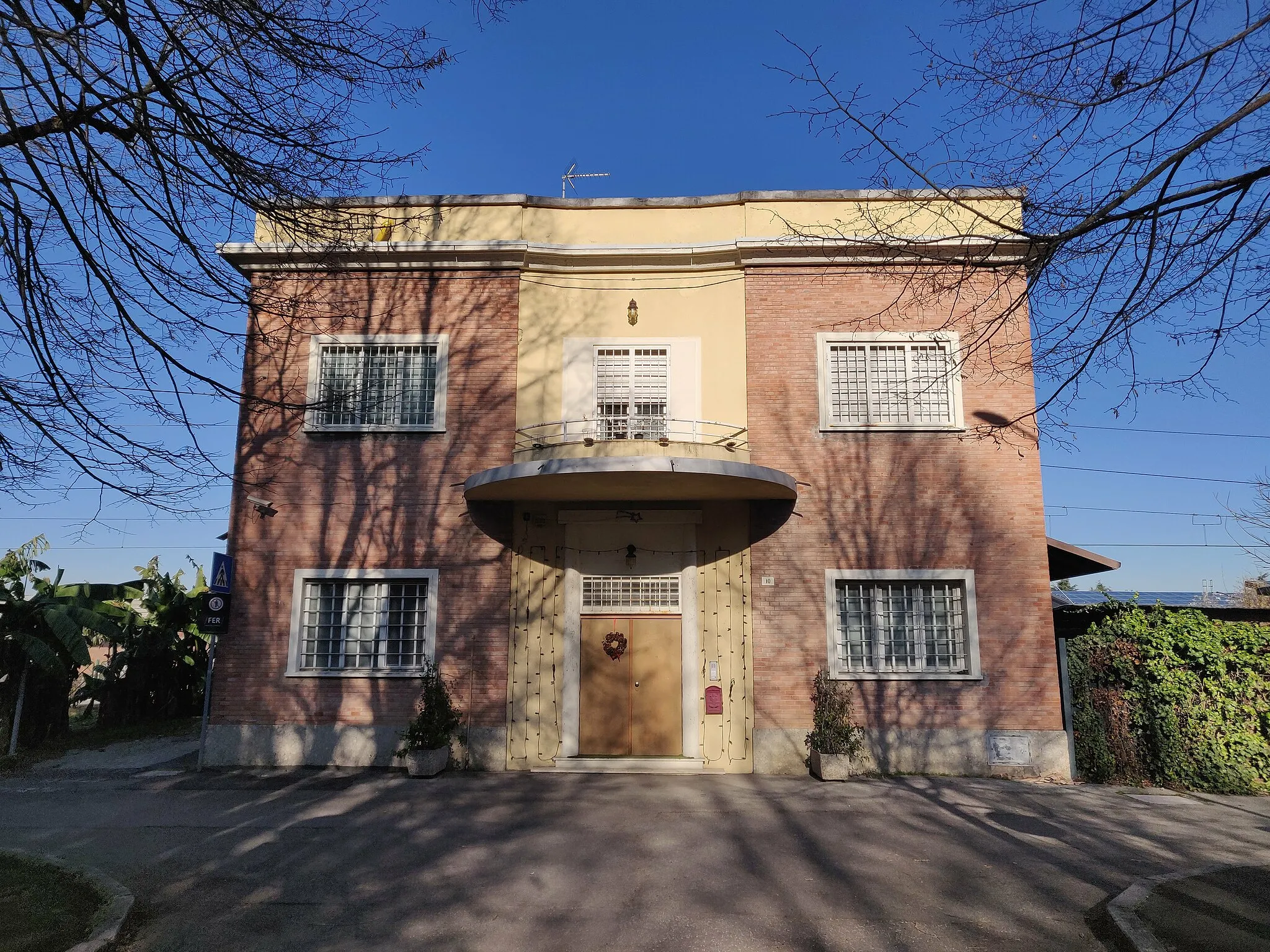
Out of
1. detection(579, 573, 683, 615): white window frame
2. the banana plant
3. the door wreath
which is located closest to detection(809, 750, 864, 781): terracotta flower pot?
detection(579, 573, 683, 615): white window frame

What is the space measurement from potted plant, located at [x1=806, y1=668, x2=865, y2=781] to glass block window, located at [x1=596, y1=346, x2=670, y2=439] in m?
4.98

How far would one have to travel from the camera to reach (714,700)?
1263 centimetres

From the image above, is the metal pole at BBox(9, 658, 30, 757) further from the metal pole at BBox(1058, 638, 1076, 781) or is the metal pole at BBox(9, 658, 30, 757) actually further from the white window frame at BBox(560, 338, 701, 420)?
the metal pole at BBox(1058, 638, 1076, 781)

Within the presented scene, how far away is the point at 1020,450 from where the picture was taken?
1323cm

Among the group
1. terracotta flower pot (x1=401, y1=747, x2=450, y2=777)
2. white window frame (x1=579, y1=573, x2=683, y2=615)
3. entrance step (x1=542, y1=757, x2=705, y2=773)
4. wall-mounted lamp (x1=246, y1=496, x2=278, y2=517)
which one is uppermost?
wall-mounted lamp (x1=246, y1=496, x2=278, y2=517)

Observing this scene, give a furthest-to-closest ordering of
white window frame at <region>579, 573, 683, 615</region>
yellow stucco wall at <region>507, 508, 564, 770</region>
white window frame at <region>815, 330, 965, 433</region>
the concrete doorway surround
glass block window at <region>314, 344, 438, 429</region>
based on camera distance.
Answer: glass block window at <region>314, 344, 438, 429</region>
white window frame at <region>815, 330, 965, 433</region>
white window frame at <region>579, 573, 683, 615</region>
yellow stucco wall at <region>507, 508, 564, 770</region>
the concrete doorway surround

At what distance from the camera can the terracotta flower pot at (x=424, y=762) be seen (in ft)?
38.7

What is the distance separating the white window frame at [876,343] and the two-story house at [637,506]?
0.04m

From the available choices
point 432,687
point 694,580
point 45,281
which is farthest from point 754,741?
point 45,281

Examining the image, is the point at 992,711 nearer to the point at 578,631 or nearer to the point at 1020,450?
the point at 1020,450

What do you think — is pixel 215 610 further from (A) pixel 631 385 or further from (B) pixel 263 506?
(A) pixel 631 385

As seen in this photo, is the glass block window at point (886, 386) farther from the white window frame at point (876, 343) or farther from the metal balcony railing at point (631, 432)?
the metal balcony railing at point (631, 432)

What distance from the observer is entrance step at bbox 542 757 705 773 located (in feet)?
40.8

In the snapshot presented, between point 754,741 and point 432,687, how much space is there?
5.00m
